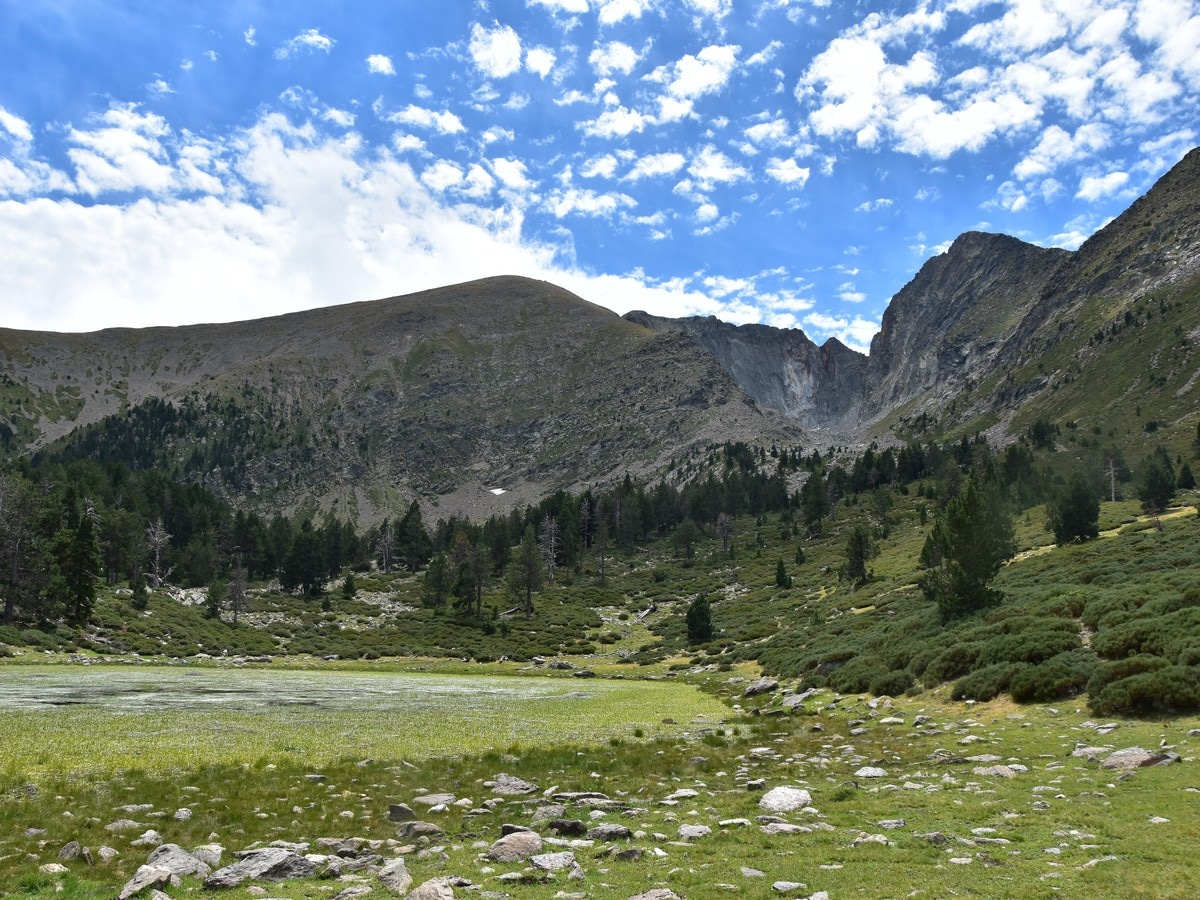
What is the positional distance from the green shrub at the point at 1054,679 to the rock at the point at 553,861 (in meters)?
21.3

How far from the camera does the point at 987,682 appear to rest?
83.9 feet

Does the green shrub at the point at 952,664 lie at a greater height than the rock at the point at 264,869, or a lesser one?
lesser

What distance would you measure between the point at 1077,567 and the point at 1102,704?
30102 millimetres

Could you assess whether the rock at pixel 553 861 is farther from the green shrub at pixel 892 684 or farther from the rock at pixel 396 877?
the green shrub at pixel 892 684

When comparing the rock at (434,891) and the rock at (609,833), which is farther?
the rock at (609,833)

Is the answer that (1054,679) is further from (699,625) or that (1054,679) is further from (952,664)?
(699,625)

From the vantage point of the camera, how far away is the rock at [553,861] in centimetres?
927

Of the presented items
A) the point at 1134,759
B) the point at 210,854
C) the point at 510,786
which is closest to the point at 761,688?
the point at 1134,759

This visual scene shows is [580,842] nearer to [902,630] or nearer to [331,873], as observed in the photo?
[331,873]

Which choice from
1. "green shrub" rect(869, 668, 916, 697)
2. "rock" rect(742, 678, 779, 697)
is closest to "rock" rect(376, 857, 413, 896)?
"green shrub" rect(869, 668, 916, 697)

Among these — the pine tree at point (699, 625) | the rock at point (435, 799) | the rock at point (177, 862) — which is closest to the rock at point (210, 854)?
the rock at point (177, 862)

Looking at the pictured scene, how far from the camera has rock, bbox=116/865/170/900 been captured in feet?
26.7

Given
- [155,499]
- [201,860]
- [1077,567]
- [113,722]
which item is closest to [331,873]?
[201,860]

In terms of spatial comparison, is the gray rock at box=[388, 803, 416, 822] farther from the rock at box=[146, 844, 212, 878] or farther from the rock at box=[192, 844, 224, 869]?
the rock at box=[146, 844, 212, 878]
